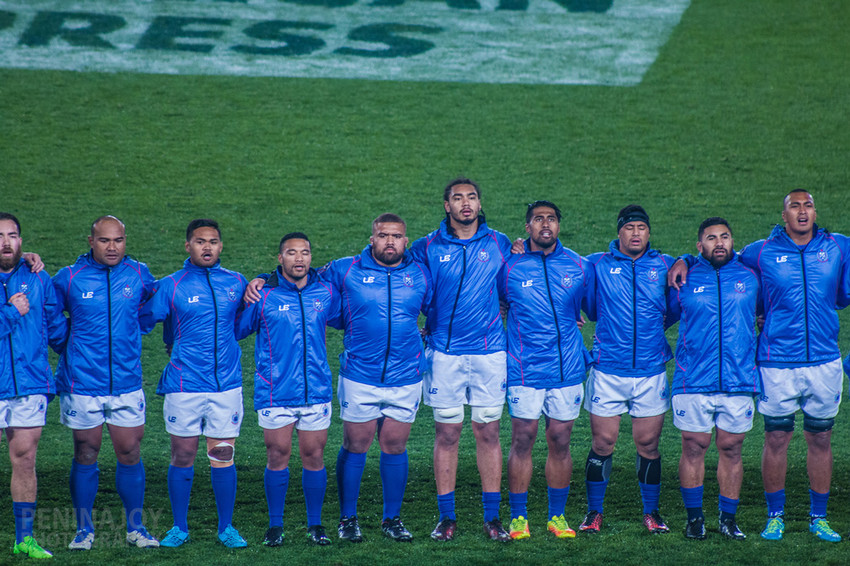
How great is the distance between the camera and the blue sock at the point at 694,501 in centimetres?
545

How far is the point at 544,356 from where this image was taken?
17.9 ft

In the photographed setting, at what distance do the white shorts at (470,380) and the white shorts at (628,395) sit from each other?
50cm

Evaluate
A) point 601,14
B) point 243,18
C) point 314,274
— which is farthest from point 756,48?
point 314,274

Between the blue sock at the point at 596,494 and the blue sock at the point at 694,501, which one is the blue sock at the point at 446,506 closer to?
the blue sock at the point at 596,494

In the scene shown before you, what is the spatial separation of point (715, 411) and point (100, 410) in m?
3.28

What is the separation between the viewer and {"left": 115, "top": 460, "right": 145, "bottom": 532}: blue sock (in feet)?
17.7

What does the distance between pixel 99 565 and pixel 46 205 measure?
634 centimetres

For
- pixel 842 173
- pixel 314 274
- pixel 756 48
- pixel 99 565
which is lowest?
pixel 99 565

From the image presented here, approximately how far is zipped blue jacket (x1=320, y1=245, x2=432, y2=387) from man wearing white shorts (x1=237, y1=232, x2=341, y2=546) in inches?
5.8

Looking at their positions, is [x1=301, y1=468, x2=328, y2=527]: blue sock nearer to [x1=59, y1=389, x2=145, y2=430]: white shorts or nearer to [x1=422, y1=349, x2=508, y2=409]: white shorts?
[x1=422, y1=349, x2=508, y2=409]: white shorts

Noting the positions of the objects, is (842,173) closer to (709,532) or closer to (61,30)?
(709,532)

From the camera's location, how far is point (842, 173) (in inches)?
439

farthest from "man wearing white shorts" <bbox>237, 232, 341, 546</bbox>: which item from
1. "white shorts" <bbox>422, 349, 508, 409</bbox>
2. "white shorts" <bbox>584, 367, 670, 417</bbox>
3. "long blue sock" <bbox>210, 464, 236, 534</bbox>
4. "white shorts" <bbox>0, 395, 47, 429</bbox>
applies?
"white shorts" <bbox>584, 367, 670, 417</bbox>

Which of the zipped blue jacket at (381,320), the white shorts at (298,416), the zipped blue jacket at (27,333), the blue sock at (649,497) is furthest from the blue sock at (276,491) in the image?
the blue sock at (649,497)
